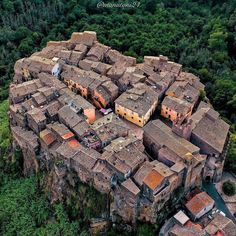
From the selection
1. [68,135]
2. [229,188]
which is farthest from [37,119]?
[229,188]

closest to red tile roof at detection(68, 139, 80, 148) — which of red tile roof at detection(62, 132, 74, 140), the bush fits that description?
red tile roof at detection(62, 132, 74, 140)

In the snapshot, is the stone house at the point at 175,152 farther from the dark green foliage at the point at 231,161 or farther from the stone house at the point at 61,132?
the stone house at the point at 61,132

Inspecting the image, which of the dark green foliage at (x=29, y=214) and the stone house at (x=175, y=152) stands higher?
the stone house at (x=175, y=152)

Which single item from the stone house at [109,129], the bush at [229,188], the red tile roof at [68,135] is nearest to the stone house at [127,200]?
the stone house at [109,129]

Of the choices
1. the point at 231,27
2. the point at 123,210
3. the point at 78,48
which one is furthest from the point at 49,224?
the point at 231,27

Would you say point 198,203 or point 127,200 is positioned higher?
point 198,203

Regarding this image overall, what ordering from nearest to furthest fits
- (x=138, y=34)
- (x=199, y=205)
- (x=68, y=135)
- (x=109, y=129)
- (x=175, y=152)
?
1. (x=199, y=205)
2. (x=175, y=152)
3. (x=68, y=135)
4. (x=109, y=129)
5. (x=138, y=34)

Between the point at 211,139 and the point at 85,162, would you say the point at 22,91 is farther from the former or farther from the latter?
the point at 211,139
